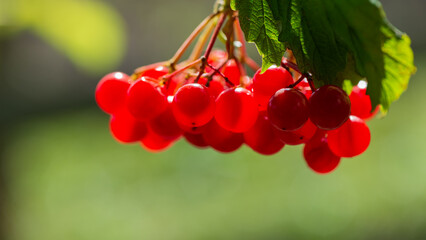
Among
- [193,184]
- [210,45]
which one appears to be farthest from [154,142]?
[193,184]

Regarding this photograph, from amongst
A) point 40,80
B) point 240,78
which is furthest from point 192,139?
point 40,80

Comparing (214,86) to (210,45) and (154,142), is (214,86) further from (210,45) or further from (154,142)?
(154,142)

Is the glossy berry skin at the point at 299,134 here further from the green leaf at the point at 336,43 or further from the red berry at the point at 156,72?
the red berry at the point at 156,72

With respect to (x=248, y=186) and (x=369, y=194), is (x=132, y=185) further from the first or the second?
(x=369, y=194)

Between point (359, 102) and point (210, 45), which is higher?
point (210, 45)

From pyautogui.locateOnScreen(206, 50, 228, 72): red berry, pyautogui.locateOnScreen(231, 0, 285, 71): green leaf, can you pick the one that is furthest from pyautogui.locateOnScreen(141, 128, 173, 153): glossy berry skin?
pyautogui.locateOnScreen(231, 0, 285, 71): green leaf

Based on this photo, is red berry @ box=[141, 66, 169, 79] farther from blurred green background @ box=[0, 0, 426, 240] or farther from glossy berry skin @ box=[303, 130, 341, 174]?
blurred green background @ box=[0, 0, 426, 240]
